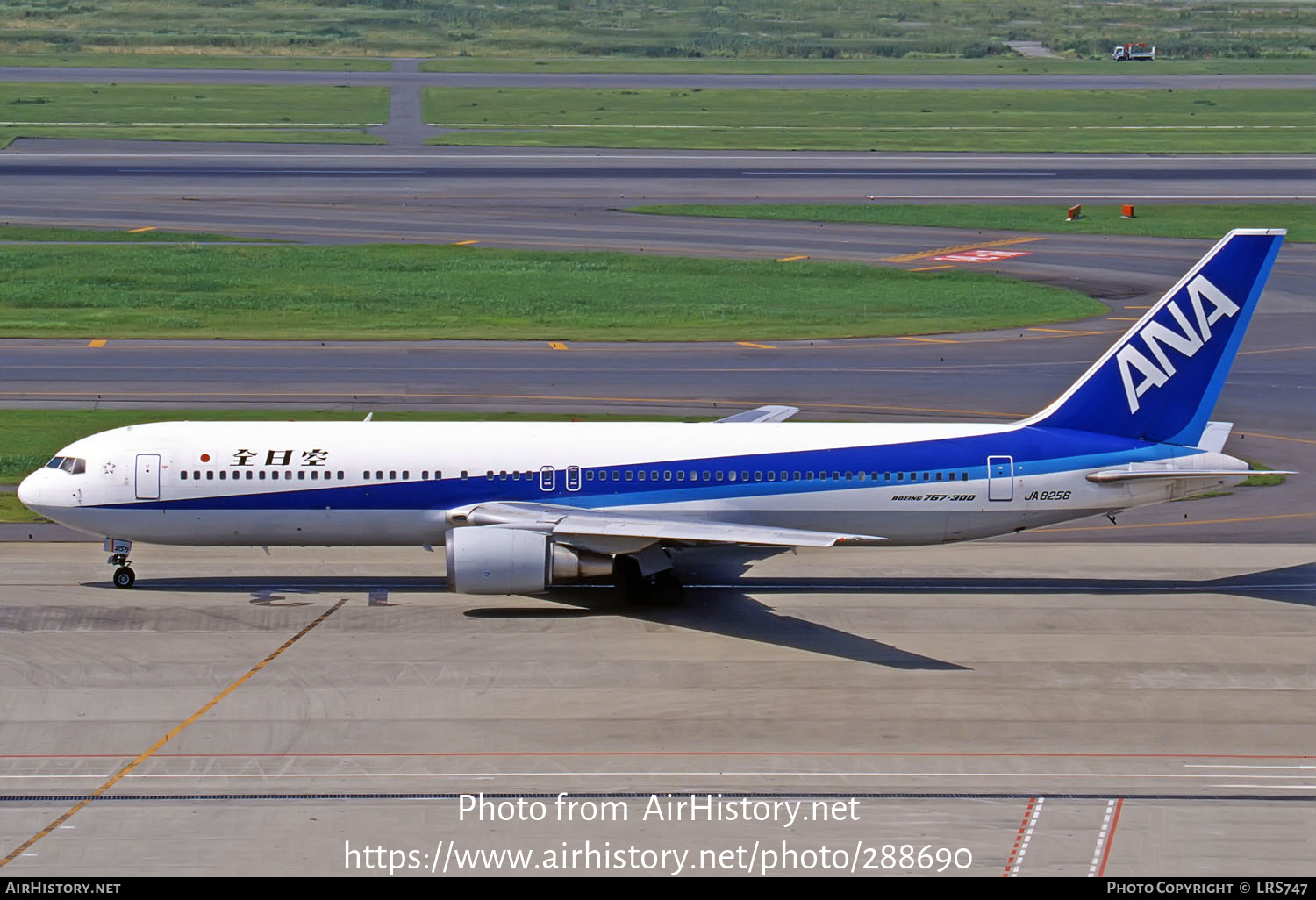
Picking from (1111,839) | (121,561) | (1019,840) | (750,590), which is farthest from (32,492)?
(1111,839)

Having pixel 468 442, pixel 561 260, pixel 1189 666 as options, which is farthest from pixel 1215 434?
pixel 561 260

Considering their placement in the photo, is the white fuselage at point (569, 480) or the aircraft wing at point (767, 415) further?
the aircraft wing at point (767, 415)

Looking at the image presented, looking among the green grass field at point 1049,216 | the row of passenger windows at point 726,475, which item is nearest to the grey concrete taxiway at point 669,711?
the row of passenger windows at point 726,475

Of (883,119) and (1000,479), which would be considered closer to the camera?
(1000,479)

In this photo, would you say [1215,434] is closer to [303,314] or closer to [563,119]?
[303,314]

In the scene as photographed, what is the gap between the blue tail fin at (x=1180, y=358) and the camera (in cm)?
3972

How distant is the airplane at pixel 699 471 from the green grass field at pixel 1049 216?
61.9 meters

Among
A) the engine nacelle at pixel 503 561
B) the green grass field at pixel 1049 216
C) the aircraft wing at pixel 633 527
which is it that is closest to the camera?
the aircraft wing at pixel 633 527

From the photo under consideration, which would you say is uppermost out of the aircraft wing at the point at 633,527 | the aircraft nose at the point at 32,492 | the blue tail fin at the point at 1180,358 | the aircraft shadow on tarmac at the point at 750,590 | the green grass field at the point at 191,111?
the green grass field at the point at 191,111

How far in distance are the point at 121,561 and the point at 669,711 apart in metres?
16.5

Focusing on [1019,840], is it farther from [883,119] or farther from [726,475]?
[883,119]

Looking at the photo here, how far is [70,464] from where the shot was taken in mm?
40312

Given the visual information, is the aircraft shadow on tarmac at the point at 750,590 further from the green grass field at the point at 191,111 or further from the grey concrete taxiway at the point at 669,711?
the green grass field at the point at 191,111

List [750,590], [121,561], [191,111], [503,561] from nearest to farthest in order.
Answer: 1. [503,561]
2. [121,561]
3. [750,590]
4. [191,111]
